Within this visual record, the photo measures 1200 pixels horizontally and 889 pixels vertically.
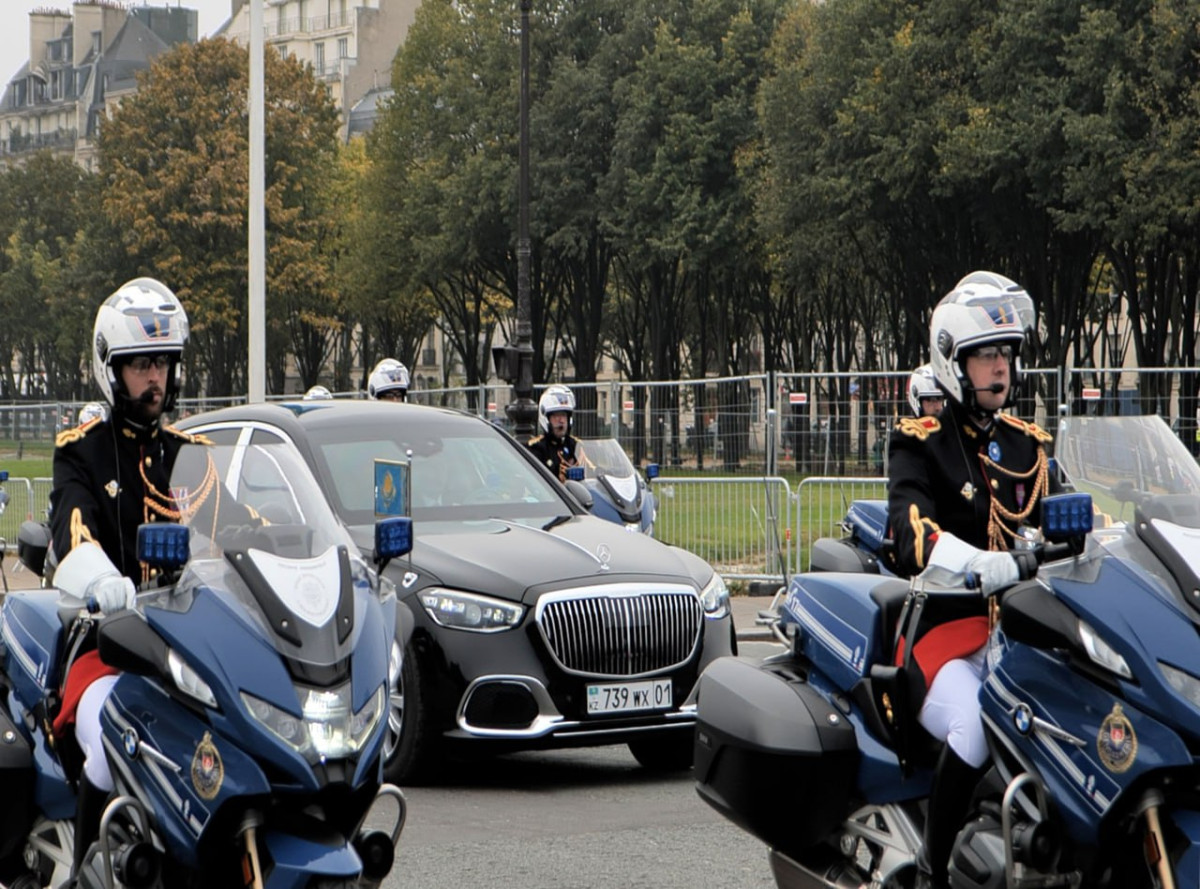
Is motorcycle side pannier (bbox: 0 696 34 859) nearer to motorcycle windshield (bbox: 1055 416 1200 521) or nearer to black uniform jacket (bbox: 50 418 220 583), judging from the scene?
black uniform jacket (bbox: 50 418 220 583)

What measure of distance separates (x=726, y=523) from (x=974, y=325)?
14.4m

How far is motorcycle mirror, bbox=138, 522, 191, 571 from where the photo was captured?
4.93m

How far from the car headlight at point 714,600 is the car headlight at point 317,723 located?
4.70 meters

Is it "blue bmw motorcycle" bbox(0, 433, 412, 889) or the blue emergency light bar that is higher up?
the blue emergency light bar

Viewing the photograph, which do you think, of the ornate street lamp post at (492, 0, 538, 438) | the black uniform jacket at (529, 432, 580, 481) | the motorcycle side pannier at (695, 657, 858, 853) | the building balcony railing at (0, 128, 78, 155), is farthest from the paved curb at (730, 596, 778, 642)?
the building balcony railing at (0, 128, 78, 155)

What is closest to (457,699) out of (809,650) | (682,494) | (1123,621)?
(809,650)

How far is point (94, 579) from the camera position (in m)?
5.31

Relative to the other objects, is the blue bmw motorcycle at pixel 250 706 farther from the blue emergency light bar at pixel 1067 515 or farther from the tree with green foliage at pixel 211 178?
Answer: the tree with green foliage at pixel 211 178

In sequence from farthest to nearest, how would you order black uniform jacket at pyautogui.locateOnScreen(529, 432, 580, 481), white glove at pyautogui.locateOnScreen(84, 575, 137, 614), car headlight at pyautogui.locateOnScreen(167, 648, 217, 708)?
black uniform jacket at pyautogui.locateOnScreen(529, 432, 580, 481)
white glove at pyautogui.locateOnScreen(84, 575, 137, 614)
car headlight at pyautogui.locateOnScreen(167, 648, 217, 708)

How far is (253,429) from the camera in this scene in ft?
33.0

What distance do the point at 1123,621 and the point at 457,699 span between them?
4835mm

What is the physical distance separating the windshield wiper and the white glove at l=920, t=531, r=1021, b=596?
446 cm

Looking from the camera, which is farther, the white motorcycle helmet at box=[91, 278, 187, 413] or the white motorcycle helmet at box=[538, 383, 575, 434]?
the white motorcycle helmet at box=[538, 383, 575, 434]

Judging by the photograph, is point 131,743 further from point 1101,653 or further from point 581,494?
point 581,494
